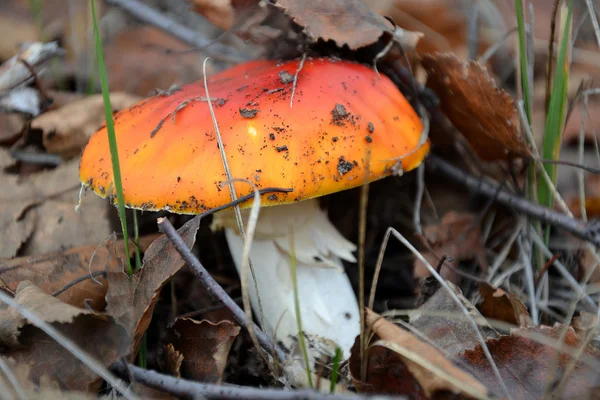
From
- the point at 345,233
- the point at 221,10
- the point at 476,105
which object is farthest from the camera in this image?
the point at 345,233

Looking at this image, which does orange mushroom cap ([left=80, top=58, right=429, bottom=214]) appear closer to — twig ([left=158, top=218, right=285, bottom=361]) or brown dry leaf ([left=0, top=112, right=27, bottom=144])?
twig ([left=158, top=218, right=285, bottom=361])

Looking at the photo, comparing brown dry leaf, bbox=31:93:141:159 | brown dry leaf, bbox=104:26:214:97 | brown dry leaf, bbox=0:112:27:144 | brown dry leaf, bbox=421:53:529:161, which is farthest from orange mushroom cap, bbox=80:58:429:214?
brown dry leaf, bbox=104:26:214:97

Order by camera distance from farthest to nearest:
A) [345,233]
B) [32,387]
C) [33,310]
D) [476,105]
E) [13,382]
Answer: [345,233], [476,105], [33,310], [32,387], [13,382]

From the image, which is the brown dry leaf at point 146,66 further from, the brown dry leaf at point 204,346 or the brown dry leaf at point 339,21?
the brown dry leaf at point 204,346

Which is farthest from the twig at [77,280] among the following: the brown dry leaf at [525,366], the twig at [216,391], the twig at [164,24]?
the twig at [164,24]

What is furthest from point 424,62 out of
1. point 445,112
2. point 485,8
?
point 485,8

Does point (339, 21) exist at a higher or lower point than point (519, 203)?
higher

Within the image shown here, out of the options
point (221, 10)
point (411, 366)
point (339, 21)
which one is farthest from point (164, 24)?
point (411, 366)

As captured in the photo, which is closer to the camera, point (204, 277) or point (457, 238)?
point (204, 277)

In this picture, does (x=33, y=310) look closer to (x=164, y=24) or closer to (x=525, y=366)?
(x=525, y=366)
